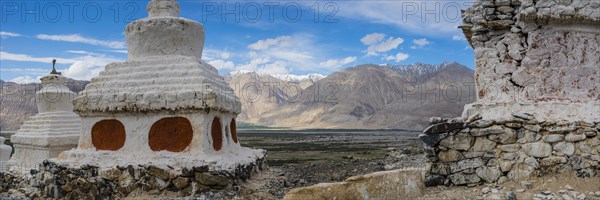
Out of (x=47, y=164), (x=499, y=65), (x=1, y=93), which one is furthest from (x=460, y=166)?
(x=1, y=93)

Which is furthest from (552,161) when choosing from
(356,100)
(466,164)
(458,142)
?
(356,100)

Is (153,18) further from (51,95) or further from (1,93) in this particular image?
(1,93)

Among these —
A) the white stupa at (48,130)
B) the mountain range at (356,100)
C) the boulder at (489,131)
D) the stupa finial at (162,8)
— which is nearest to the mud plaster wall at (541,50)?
the boulder at (489,131)

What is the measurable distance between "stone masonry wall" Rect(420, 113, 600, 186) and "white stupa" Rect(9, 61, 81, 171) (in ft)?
41.3

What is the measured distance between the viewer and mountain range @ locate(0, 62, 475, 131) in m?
116

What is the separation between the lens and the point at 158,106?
11055mm

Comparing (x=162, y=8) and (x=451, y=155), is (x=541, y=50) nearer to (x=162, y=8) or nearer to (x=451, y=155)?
(x=451, y=155)

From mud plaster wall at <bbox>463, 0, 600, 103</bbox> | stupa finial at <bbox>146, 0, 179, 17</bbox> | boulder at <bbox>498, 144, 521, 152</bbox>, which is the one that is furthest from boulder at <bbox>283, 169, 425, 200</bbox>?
stupa finial at <bbox>146, 0, 179, 17</bbox>

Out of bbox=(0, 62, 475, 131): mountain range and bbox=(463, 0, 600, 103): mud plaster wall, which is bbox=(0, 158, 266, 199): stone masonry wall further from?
bbox=(0, 62, 475, 131): mountain range

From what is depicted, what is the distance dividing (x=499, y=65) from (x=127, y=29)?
8.94m

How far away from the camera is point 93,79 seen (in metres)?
12.1

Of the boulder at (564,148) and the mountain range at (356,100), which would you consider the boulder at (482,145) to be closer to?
the boulder at (564,148)

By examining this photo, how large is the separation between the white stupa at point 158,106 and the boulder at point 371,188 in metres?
4.26

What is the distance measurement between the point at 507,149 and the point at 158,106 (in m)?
7.12
